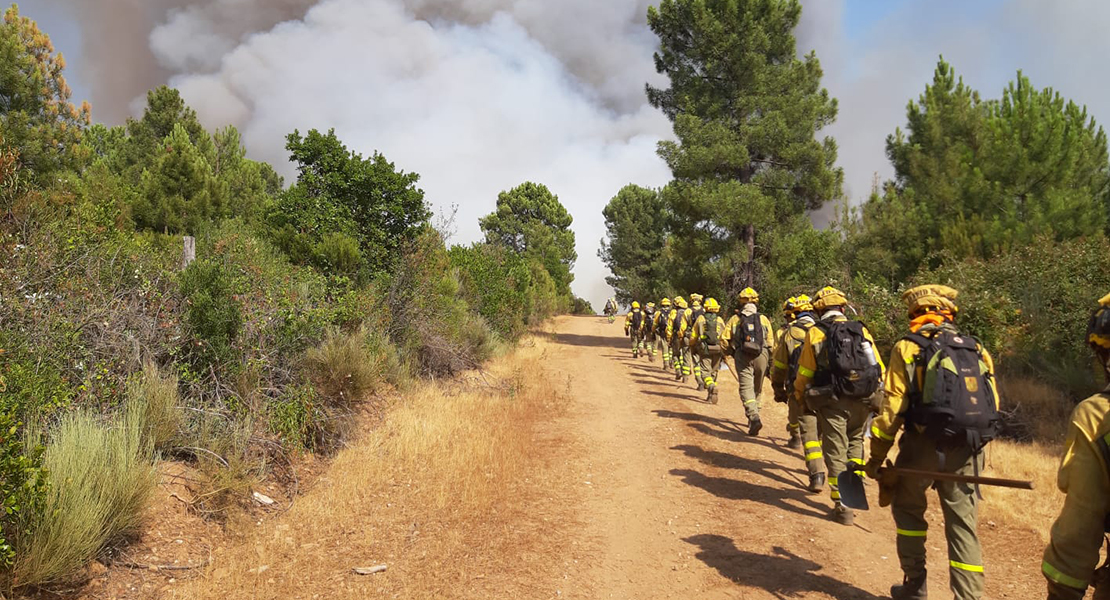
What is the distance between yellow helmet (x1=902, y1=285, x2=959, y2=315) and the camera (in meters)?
4.14

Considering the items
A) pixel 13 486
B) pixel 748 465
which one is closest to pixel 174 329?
pixel 13 486

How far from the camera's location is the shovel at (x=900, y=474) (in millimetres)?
3393

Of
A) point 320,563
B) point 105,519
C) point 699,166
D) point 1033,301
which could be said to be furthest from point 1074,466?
point 699,166

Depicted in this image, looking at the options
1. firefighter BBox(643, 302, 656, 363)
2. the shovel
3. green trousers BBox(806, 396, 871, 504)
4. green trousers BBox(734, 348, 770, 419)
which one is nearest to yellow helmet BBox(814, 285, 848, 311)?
green trousers BBox(806, 396, 871, 504)

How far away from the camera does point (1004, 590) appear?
4.44 meters

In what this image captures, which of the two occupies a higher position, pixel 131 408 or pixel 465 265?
pixel 465 265

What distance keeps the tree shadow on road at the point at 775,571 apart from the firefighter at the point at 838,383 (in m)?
0.96

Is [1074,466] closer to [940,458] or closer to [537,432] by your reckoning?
[940,458]

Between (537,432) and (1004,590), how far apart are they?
6.12 metres

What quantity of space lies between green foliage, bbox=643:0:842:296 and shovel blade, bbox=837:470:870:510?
17954mm

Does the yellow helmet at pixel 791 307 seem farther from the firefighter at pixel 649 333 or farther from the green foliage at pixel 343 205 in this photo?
the firefighter at pixel 649 333

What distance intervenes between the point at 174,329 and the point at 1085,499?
25.4 feet

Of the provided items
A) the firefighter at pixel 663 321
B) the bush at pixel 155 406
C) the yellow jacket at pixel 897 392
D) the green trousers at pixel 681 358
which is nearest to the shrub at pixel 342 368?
Result: the bush at pixel 155 406

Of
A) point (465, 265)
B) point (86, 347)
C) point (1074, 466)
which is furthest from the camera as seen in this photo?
point (465, 265)
